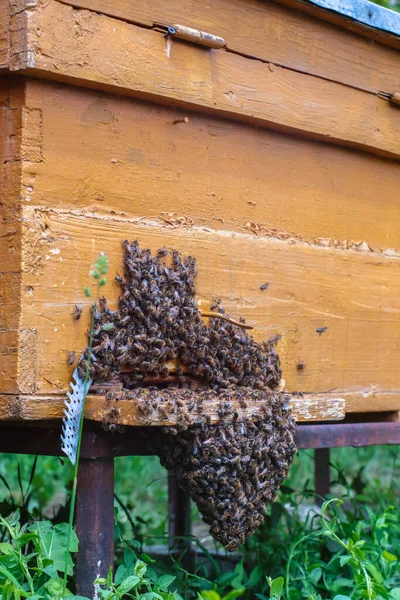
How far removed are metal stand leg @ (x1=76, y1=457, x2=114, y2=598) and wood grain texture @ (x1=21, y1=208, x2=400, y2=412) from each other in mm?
355

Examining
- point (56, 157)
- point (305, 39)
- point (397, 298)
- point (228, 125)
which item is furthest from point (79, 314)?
point (397, 298)

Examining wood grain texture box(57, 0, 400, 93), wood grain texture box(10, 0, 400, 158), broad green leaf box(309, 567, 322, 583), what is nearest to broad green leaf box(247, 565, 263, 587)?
broad green leaf box(309, 567, 322, 583)

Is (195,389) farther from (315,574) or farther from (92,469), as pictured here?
(315,574)

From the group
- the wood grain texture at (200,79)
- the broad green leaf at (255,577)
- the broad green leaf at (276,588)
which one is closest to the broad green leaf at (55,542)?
the broad green leaf at (276,588)

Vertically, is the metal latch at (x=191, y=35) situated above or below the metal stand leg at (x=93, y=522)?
above

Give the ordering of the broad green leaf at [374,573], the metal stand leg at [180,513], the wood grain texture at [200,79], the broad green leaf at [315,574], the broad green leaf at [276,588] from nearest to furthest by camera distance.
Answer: the wood grain texture at [200,79] → the broad green leaf at [276,588] → the broad green leaf at [374,573] → the broad green leaf at [315,574] → the metal stand leg at [180,513]

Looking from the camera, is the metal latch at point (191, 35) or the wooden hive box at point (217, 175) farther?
the metal latch at point (191, 35)

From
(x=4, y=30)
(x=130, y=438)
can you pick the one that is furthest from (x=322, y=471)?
(x=4, y=30)

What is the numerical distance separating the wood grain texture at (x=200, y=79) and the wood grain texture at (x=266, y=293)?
0.45m

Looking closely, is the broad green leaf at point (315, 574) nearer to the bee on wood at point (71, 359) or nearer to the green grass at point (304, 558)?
the green grass at point (304, 558)

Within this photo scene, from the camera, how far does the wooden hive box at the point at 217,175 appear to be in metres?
2.39

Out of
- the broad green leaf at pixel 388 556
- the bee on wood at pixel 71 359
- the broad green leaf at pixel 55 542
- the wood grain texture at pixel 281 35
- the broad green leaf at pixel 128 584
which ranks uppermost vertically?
the wood grain texture at pixel 281 35

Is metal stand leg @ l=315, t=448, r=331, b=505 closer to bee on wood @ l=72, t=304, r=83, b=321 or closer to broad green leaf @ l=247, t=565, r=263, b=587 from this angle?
broad green leaf @ l=247, t=565, r=263, b=587

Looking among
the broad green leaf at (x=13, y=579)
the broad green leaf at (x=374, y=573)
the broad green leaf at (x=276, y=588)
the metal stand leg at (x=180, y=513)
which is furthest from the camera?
the metal stand leg at (x=180, y=513)
